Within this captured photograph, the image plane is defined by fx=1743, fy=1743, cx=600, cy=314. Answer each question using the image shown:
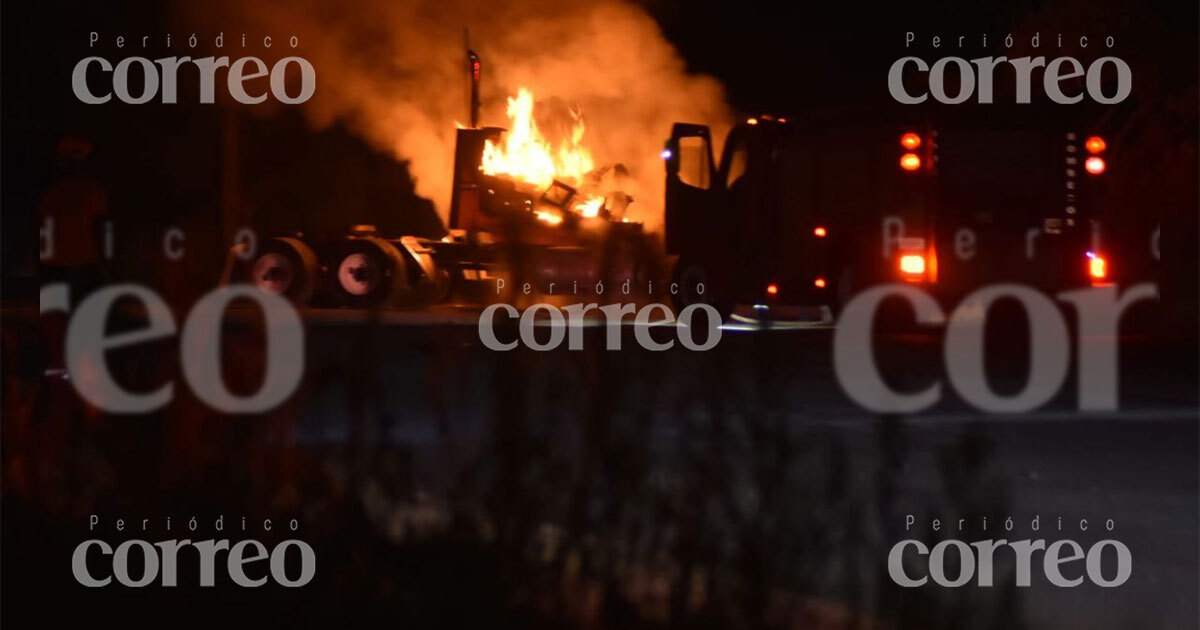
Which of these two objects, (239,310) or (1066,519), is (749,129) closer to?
(239,310)

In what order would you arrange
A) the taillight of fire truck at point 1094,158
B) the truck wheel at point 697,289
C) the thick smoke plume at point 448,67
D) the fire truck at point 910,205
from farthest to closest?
the thick smoke plume at point 448,67 < the truck wheel at point 697,289 < the taillight of fire truck at point 1094,158 < the fire truck at point 910,205

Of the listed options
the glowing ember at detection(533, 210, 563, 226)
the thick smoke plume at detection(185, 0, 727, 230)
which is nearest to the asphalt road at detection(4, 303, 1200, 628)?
the glowing ember at detection(533, 210, 563, 226)

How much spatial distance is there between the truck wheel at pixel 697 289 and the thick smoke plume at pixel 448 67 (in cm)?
464

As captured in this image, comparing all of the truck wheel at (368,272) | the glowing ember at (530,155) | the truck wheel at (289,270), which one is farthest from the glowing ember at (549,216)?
the truck wheel at (289,270)

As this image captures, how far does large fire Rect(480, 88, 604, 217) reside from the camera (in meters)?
23.6

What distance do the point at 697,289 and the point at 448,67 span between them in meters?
8.71

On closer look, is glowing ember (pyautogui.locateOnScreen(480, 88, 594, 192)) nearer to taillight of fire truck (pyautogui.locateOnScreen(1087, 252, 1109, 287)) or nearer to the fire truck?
the fire truck

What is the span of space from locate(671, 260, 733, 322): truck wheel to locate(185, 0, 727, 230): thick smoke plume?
464 cm

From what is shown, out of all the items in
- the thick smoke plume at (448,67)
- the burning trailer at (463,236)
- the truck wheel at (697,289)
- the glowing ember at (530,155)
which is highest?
the thick smoke plume at (448,67)

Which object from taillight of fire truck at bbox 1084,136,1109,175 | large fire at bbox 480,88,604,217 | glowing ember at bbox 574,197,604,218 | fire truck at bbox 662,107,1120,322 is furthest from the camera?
large fire at bbox 480,88,604,217

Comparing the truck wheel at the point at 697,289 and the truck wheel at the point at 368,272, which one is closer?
the truck wheel at the point at 697,289

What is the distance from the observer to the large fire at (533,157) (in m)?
23.6

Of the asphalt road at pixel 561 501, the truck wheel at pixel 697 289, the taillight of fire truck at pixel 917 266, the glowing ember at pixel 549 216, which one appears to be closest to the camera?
the asphalt road at pixel 561 501

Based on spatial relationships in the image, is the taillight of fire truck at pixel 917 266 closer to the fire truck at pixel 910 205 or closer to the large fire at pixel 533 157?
the fire truck at pixel 910 205
